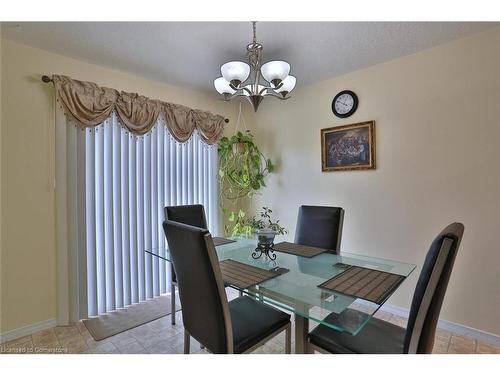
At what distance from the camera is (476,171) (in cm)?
195

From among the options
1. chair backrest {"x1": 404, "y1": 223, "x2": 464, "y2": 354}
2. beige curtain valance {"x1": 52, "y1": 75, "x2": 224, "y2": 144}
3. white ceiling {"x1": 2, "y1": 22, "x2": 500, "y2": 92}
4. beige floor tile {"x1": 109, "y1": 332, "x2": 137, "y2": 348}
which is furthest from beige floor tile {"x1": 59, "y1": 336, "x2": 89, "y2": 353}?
white ceiling {"x1": 2, "y1": 22, "x2": 500, "y2": 92}

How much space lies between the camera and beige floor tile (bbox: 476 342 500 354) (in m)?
1.78

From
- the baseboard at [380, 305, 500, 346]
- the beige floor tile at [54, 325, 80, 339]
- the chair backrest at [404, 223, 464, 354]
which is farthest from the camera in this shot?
the beige floor tile at [54, 325, 80, 339]

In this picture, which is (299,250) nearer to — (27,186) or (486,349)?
(486,349)

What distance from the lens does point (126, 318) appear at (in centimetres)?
229

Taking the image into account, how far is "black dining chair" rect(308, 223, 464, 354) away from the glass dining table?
0.21ft

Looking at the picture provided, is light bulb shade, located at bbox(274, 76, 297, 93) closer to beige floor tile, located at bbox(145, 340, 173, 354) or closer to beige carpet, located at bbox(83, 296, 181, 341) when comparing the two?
beige floor tile, located at bbox(145, 340, 173, 354)

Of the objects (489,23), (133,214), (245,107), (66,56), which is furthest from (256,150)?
(489,23)

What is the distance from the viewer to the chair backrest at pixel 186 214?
224 cm

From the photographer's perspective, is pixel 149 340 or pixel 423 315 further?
pixel 149 340

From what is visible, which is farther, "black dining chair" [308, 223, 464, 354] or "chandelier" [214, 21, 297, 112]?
"chandelier" [214, 21, 297, 112]

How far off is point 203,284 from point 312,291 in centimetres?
55

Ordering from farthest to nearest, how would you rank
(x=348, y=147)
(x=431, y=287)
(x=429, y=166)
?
(x=348, y=147), (x=429, y=166), (x=431, y=287)

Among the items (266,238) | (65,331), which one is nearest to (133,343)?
(65,331)
